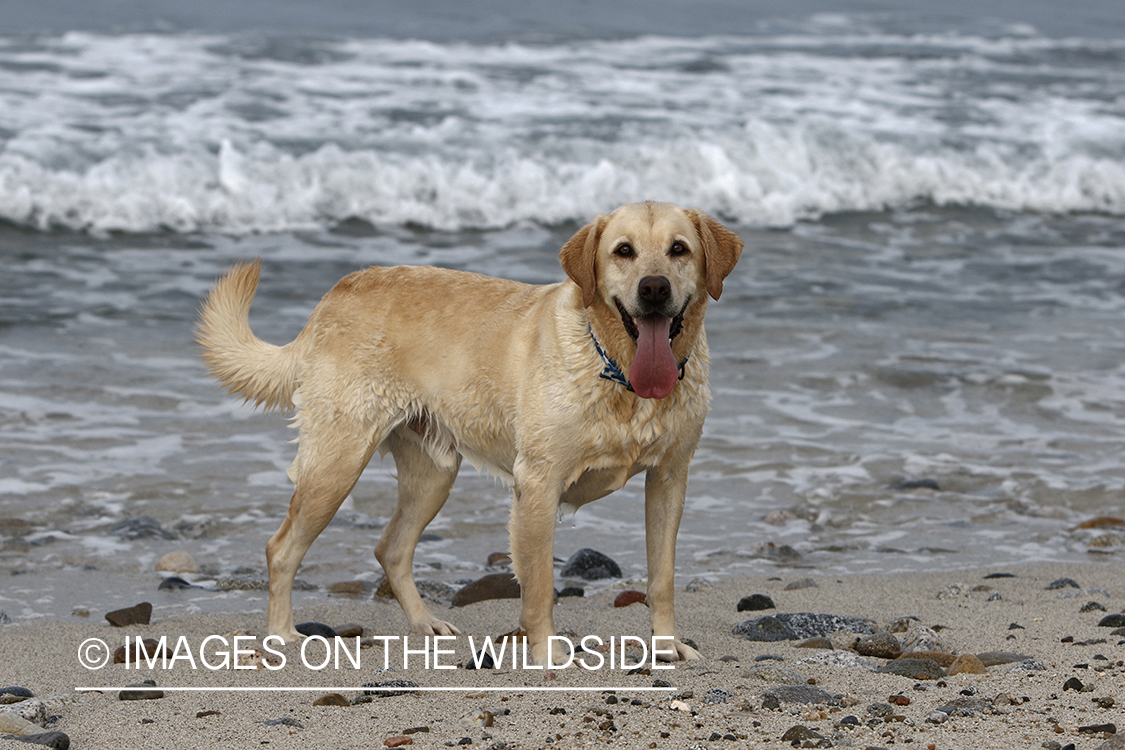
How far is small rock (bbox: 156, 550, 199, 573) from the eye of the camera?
17.7 feet

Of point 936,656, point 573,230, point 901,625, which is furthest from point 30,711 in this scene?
point 573,230

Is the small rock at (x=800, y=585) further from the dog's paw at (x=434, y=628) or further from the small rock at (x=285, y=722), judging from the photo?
the small rock at (x=285, y=722)

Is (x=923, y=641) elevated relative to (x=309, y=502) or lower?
lower

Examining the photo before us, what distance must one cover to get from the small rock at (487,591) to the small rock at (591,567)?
1.22ft

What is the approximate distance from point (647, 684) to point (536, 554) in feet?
1.93

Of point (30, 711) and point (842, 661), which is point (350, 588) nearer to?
point (30, 711)

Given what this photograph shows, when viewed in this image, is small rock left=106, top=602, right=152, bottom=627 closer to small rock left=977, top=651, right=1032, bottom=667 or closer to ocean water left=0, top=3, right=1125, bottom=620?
ocean water left=0, top=3, right=1125, bottom=620

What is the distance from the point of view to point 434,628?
4.71 meters

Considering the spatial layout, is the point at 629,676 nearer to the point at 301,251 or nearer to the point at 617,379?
the point at 617,379

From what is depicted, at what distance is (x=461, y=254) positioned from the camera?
1231 centimetres

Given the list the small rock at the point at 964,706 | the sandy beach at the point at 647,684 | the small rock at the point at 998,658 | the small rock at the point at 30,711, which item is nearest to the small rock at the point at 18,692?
the sandy beach at the point at 647,684

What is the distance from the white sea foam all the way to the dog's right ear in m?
9.38

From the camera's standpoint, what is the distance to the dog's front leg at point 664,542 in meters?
4.26

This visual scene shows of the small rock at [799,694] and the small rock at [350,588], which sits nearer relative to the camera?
the small rock at [799,694]
